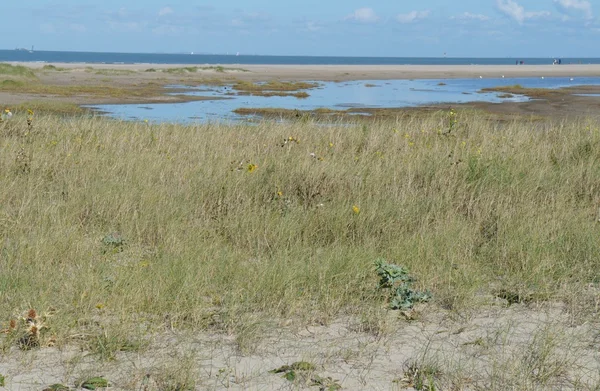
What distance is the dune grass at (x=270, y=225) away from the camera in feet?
14.1

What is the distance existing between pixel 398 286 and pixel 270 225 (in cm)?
164

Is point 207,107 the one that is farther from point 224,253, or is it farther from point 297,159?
point 224,253

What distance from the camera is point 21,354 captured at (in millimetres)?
3643

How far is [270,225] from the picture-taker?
585 cm

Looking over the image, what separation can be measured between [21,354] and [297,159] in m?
4.86

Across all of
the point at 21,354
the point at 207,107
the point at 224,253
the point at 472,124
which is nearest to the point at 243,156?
the point at 224,253

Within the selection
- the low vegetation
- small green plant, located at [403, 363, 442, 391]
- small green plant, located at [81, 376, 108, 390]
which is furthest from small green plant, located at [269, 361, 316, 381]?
small green plant, located at [81, 376, 108, 390]

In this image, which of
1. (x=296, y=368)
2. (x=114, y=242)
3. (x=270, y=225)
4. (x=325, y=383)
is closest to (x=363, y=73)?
(x=270, y=225)

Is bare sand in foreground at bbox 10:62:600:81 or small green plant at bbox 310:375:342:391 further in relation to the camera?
bare sand in foreground at bbox 10:62:600:81

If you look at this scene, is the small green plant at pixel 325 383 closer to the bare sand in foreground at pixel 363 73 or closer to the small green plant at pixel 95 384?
the small green plant at pixel 95 384

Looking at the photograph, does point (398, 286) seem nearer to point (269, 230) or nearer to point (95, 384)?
point (269, 230)

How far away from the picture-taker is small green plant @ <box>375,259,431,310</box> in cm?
434

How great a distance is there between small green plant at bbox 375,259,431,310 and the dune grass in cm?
9

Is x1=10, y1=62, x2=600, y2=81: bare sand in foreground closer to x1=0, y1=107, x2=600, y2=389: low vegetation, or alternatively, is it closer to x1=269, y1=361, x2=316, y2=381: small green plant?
x1=0, y1=107, x2=600, y2=389: low vegetation
